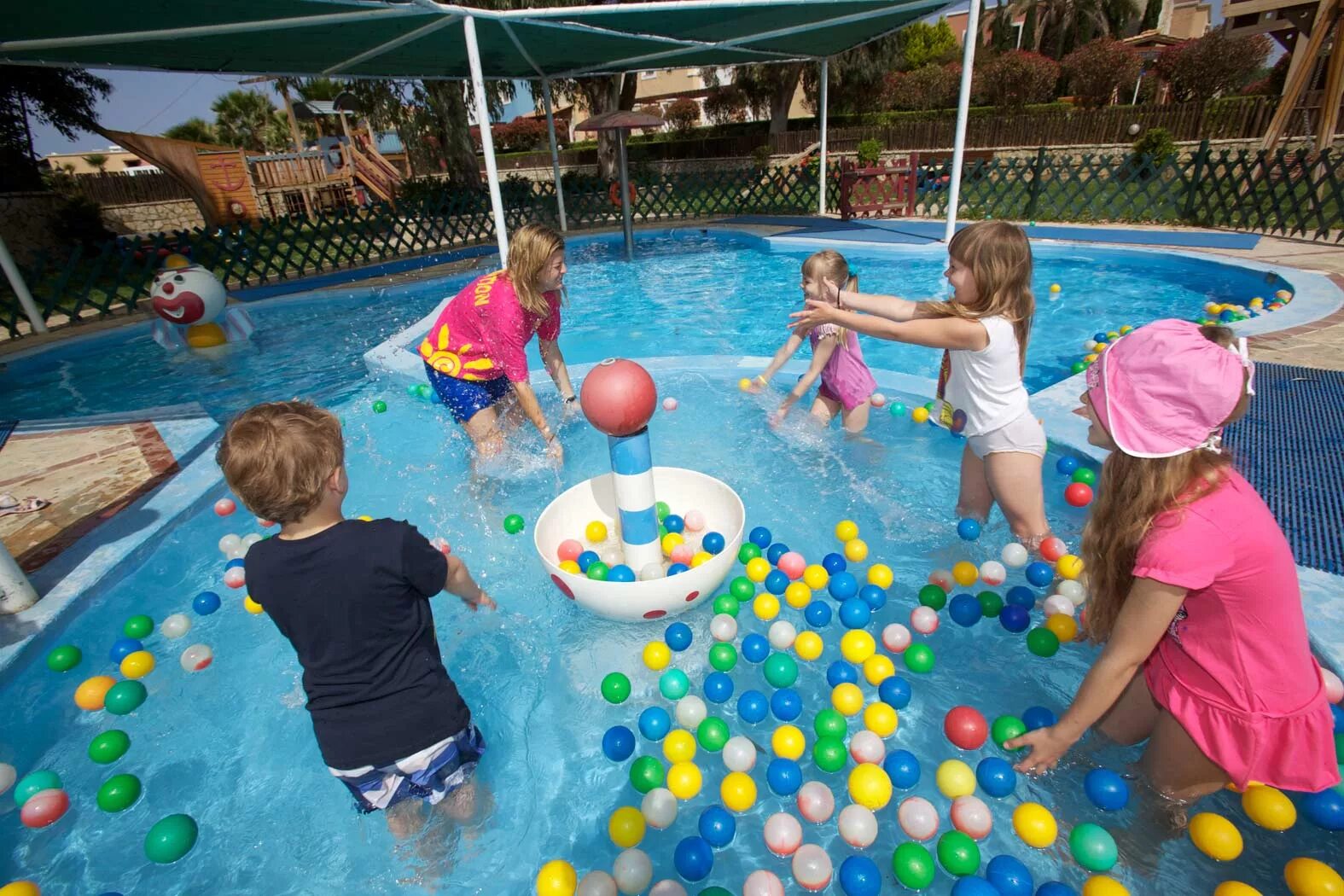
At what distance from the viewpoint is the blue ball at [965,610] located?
3.00 meters

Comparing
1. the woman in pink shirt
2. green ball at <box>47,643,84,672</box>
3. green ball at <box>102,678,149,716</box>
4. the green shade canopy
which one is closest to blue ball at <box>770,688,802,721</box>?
the woman in pink shirt

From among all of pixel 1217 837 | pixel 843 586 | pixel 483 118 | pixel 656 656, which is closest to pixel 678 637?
pixel 656 656

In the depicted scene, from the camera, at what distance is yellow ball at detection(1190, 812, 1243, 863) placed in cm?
198

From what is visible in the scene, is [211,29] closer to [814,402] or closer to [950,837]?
[814,402]

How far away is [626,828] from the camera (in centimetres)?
221

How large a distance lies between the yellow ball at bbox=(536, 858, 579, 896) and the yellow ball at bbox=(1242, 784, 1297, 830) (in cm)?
210

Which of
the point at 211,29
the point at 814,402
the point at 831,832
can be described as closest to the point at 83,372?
the point at 211,29

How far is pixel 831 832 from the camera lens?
227 cm

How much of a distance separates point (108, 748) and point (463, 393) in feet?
7.84

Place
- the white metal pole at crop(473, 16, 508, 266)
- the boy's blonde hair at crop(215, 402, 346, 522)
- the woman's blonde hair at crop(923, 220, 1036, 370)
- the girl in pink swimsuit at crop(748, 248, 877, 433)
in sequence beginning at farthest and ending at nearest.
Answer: the white metal pole at crop(473, 16, 508, 266)
the girl in pink swimsuit at crop(748, 248, 877, 433)
the woman's blonde hair at crop(923, 220, 1036, 370)
the boy's blonde hair at crop(215, 402, 346, 522)

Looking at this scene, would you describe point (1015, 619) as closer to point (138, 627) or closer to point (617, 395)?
point (617, 395)

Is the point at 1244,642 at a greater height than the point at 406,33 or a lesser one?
lesser

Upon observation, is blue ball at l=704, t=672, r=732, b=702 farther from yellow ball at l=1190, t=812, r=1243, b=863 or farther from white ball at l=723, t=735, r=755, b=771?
yellow ball at l=1190, t=812, r=1243, b=863

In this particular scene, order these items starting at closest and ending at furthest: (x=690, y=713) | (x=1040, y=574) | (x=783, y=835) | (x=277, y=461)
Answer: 1. (x=277, y=461)
2. (x=783, y=835)
3. (x=690, y=713)
4. (x=1040, y=574)
